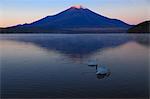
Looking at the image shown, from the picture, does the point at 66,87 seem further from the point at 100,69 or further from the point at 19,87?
the point at 100,69

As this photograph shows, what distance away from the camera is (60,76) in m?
3.86

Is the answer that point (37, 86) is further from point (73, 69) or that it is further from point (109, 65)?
point (109, 65)

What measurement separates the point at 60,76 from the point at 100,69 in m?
0.63

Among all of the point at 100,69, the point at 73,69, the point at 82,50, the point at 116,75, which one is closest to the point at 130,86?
the point at 116,75

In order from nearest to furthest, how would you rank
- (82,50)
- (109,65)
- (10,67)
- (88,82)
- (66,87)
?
(66,87) → (88,82) → (10,67) → (109,65) → (82,50)

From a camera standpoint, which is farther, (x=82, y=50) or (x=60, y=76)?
(x=82, y=50)

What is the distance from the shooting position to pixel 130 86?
3.30m

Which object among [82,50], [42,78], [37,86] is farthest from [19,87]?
[82,50]

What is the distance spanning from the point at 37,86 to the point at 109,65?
1516 mm

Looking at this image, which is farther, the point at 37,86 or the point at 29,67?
the point at 29,67

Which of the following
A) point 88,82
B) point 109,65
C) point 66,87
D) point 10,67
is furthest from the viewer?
point 109,65

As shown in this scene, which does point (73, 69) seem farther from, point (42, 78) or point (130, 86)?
point (130, 86)

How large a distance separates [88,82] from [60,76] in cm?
40

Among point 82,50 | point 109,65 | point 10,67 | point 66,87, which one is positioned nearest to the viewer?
point 66,87
